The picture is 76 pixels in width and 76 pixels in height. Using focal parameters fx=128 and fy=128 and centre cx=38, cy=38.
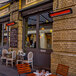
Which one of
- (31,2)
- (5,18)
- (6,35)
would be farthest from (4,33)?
(31,2)

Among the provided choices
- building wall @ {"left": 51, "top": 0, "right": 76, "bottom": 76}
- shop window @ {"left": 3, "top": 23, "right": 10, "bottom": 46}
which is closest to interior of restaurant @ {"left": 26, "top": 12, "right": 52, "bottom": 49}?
building wall @ {"left": 51, "top": 0, "right": 76, "bottom": 76}

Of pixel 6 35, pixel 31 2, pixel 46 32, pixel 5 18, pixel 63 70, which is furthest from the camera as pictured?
pixel 6 35

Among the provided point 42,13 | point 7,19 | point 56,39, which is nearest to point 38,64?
point 56,39

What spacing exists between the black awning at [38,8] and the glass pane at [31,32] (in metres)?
0.45

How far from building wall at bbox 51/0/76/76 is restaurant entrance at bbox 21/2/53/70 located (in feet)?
4.15

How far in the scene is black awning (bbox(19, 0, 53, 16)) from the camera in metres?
7.14

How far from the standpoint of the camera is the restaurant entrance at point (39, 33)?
748cm

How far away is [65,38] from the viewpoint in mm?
5695

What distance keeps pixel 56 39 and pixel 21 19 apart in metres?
4.14

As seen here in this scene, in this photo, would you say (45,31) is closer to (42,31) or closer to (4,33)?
(42,31)

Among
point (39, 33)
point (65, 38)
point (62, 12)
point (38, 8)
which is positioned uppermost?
point (38, 8)

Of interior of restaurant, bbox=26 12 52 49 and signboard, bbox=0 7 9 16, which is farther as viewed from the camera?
signboard, bbox=0 7 9 16

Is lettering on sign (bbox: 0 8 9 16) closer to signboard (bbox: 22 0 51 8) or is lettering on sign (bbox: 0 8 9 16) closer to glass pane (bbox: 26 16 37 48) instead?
signboard (bbox: 22 0 51 8)

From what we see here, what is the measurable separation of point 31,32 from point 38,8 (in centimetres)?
173
